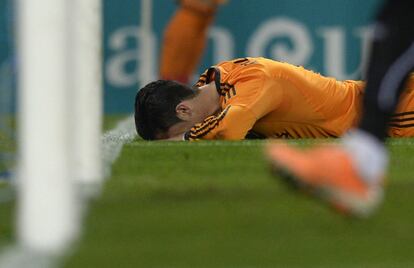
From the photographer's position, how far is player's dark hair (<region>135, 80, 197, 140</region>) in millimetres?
6086

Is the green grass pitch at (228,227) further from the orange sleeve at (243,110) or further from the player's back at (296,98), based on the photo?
the player's back at (296,98)

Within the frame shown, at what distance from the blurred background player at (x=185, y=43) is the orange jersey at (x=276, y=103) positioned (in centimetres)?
310

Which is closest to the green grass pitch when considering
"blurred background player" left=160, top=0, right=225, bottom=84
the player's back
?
the player's back

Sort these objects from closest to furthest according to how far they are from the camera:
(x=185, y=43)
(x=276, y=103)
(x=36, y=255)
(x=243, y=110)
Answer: (x=36, y=255) → (x=243, y=110) → (x=276, y=103) → (x=185, y=43)

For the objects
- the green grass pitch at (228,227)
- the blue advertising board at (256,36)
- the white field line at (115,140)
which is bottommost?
the blue advertising board at (256,36)

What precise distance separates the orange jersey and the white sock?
2585mm

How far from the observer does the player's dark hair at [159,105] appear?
609 centimetres

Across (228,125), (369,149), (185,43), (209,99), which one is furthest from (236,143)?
(185,43)

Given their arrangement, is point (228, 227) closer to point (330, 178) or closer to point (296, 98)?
point (330, 178)

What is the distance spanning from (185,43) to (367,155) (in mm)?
6414

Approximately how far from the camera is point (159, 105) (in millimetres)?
6086

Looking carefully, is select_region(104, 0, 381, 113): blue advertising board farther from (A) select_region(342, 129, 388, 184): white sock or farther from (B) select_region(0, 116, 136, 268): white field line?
(A) select_region(342, 129, 388, 184): white sock

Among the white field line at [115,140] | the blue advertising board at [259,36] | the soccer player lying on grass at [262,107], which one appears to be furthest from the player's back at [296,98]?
the blue advertising board at [259,36]

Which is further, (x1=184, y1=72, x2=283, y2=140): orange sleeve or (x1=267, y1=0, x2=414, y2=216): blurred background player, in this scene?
(x1=184, y1=72, x2=283, y2=140): orange sleeve
